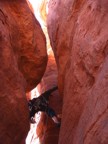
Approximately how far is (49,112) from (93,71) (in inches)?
101

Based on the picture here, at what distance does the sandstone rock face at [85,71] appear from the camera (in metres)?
2.68

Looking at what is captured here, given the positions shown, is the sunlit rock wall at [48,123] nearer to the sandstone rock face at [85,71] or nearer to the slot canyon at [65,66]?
the slot canyon at [65,66]

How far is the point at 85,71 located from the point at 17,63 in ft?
5.16

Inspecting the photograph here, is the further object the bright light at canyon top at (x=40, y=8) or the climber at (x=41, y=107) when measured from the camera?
the bright light at canyon top at (x=40, y=8)

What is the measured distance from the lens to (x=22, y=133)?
4.07m

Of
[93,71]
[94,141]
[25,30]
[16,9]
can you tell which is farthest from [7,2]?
[94,141]

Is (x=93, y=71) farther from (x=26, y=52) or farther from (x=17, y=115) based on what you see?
(x=26, y=52)

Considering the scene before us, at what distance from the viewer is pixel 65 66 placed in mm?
4781

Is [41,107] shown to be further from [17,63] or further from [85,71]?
[85,71]

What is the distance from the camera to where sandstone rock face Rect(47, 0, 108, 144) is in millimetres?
2676

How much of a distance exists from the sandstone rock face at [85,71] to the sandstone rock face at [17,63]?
66 cm

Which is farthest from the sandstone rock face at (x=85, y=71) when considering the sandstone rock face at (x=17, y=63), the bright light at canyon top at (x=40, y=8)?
the bright light at canyon top at (x=40, y=8)

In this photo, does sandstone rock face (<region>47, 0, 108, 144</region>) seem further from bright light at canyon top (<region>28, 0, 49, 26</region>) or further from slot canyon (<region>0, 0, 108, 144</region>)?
bright light at canyon top (<region>28, 0, 49, 26</region>)

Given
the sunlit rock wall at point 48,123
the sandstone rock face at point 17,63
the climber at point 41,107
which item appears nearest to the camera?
the sandstone rock face at point 17,63
